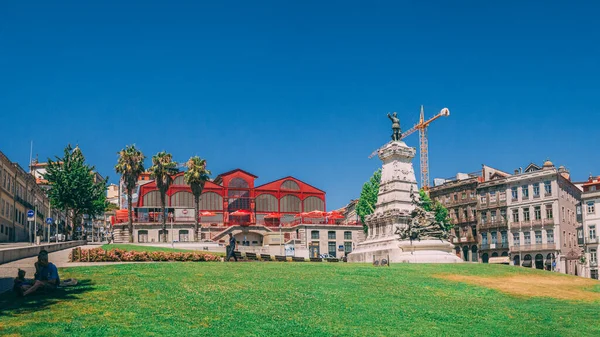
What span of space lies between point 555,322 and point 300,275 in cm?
1129

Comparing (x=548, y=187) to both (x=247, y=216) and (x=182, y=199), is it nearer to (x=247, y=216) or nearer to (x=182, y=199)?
(x=247, y=216)

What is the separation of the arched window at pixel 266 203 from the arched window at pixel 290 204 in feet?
3.73

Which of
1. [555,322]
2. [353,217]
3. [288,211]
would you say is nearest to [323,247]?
[288,211]

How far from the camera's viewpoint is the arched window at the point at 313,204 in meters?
101

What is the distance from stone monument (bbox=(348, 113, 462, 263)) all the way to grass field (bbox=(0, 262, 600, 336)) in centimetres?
1674

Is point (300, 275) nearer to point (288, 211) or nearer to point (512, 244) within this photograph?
point (512, 244)

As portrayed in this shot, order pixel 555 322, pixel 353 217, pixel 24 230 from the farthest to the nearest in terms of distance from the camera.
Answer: pixel 353 217 < pixel 24 230 < pixel 555 322

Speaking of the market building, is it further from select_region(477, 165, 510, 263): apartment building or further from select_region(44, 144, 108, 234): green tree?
select_region(477, 165, 510, 263): apartment building

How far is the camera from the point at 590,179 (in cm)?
8800

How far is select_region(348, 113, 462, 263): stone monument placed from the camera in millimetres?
46812

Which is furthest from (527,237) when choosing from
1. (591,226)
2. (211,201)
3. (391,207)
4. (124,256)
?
(124,256)

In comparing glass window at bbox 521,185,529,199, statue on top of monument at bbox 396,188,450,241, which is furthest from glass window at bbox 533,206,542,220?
statue on top of monument at bbox 396,188,450,241

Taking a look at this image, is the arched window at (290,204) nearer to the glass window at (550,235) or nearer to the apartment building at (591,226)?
the glass window at (550,235)

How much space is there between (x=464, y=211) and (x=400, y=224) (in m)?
42.3
